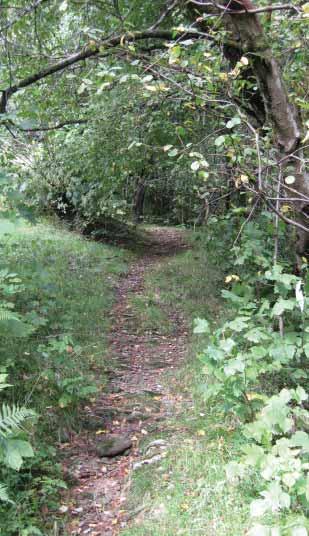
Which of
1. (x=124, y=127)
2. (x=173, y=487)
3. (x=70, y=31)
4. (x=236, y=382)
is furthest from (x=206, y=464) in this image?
(x=70, y=31)

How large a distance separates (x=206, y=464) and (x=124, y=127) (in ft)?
18.7

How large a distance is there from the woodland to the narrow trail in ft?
0.06

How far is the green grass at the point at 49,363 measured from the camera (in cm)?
340

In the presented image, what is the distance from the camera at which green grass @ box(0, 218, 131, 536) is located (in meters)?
3.40

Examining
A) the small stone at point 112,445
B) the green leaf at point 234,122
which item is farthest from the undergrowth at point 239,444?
the green leaf at point 234,122

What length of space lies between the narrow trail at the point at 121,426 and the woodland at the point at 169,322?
18mm

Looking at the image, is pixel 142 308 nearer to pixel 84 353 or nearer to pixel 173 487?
pixel 84 353

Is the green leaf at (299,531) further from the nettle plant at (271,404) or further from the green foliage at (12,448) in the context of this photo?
the green foliage at (12,448)

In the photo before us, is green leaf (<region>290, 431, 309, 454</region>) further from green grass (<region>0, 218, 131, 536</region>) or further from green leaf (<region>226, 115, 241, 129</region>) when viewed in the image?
green leaf (<region>226, 115, 241, 129</region>)

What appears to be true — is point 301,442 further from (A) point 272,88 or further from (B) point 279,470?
(A) point 272,88

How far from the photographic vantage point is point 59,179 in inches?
463

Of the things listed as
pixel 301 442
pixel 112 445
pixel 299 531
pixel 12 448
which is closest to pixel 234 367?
pixel 301 442

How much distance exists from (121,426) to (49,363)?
1.04 metres

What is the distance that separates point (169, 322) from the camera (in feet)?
24.5
